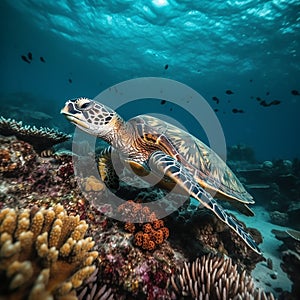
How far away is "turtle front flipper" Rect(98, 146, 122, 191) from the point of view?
3637 mm

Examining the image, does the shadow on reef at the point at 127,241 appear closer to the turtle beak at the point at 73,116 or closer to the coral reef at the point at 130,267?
the coral reef at the point at 130,267

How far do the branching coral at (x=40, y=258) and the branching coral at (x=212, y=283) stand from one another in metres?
1.24

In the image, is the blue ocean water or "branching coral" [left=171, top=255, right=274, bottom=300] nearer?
"branching coral" [left=171, top=255, right=274, bottom=300]

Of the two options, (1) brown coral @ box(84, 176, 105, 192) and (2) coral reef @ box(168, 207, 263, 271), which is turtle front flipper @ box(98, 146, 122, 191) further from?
(2) coral reef @ box(168, 207, 263, 271)

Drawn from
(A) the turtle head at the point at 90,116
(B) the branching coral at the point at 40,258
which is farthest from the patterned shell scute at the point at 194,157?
(B) the branching coral at the point at 40,258

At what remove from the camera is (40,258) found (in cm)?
150

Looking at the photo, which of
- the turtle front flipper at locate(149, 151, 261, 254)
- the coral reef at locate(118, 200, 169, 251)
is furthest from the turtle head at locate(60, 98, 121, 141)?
the coral reef at locate(118, 200, 169, 251)

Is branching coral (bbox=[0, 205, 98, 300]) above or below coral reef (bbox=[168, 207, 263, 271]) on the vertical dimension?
above

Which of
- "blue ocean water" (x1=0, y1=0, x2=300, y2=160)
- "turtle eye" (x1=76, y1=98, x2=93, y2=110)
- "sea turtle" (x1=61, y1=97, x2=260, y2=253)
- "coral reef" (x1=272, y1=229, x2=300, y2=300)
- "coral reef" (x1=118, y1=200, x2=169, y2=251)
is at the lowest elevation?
"coral reef" (x1=272, y1=229, x2=300, y2=300)

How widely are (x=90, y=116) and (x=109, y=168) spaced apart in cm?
113

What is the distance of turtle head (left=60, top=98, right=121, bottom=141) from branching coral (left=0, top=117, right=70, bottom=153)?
0.61 meters

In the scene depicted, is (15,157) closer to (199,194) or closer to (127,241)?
(127,241)

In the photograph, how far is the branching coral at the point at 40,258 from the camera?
1.23m

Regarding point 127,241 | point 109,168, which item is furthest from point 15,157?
point 127,241
